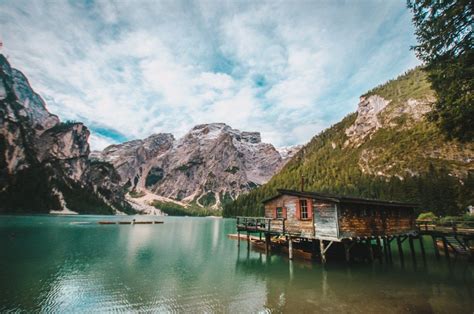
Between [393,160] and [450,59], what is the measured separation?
398 ft

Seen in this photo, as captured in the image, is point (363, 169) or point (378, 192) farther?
point (363, 169)

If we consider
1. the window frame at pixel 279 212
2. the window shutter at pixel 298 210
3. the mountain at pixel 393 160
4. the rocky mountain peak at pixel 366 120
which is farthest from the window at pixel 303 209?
the rocky mountain peak at pixel 366 120

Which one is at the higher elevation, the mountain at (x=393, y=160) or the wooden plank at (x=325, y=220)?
the mountain at (x=393, y=160)

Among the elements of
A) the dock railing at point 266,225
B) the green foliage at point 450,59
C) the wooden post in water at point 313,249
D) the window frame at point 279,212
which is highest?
the green foliage at point 450,59

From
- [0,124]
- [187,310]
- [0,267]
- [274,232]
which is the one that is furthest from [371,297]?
[0,124]

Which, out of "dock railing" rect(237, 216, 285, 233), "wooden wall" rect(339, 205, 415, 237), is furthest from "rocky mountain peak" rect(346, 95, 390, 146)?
"dock railing" rect(237, 216, 285, 233)

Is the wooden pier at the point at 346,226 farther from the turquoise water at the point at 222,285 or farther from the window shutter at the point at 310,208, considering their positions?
the turquoise water at the point at 222,285

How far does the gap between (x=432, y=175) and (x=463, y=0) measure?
8288cm

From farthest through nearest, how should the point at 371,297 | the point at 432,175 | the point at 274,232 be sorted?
the point at 432,175 → the point at 274,232 → the point at 371,297

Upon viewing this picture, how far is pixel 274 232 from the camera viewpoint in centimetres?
2997

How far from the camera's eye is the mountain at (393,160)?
70.3 meters

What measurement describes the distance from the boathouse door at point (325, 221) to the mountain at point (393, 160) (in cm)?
5011

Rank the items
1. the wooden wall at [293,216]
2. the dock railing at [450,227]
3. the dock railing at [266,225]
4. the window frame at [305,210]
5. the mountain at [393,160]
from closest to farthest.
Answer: the wooden wall at [293,216] → the dock railing at [450,227] → the window frame at [305,210] → the dock railing at [266,225] → the mountain at [393,160]

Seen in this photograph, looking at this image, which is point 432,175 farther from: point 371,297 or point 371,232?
point 371,297
